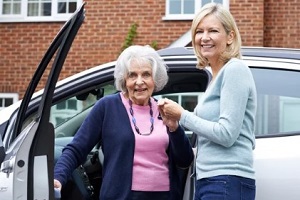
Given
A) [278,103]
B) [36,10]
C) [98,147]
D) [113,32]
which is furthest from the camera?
[36,10]

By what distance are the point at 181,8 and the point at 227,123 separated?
340 inches

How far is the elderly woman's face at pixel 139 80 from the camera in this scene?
11.4 feet

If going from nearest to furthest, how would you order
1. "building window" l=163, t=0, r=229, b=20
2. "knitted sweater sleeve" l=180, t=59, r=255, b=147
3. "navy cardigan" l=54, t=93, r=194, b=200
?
"knitted sweater sleeve" l=180, t=59, r=255, b=147
"navy cardigan" l=54, t=93, r=194, b=200
"building window" l=163, t=0, r=229, b=20

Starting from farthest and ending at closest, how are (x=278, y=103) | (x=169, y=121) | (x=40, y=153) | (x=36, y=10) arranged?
(x=36, y=10)
(x=278, y=103)
(x=169, y=121)
(x=40, y=153)

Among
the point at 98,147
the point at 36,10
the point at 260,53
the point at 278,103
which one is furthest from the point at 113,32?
the point at 278,103

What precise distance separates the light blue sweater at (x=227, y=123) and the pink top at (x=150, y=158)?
34 centimetres

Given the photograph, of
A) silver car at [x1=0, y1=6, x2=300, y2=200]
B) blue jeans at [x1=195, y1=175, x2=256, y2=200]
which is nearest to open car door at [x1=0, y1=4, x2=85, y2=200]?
silver car at [x1=0, y1=6, x2=300, y2=200]

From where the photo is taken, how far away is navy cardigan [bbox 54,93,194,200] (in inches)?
134

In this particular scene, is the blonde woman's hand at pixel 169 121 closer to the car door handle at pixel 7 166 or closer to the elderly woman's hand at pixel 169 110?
the elderly woman's hand at pixel 169 110

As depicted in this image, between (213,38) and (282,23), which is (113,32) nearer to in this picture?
(282,23)

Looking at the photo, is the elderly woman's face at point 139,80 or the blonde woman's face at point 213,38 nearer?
the blonde woman's face at point 213,38

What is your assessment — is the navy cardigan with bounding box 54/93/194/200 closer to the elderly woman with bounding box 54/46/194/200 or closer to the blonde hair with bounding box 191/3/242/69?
Result: the elderly woman with bounding box 54/46/194/200

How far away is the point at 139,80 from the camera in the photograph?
137 inches

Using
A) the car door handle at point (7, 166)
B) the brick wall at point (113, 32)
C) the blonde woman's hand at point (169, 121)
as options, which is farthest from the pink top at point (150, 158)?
the brick wall at point (113, 32)
